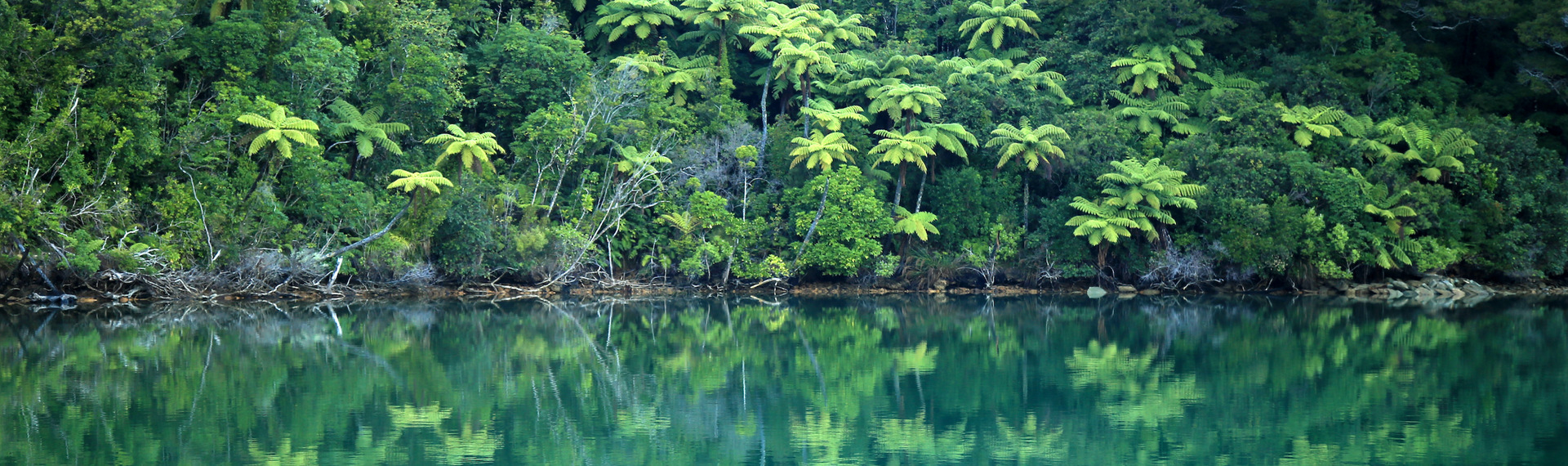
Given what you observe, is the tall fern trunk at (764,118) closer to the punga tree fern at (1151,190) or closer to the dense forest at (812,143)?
the dense forest at (812,143)

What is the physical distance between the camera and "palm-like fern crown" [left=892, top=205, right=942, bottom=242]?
25531 millimetres

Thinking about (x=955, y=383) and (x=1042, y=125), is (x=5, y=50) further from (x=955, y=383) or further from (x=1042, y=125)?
(x=1042, y=125)

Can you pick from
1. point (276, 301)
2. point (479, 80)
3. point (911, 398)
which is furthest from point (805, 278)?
point (911, 398)

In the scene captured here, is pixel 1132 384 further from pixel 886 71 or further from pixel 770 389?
pixel 886 71

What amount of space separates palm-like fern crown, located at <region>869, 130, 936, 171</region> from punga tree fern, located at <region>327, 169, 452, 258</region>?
9.15 m

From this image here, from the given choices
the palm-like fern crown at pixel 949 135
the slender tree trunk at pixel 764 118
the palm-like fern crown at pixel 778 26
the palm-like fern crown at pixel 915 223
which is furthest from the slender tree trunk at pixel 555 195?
the palm-like fern crown at pixel 949 135

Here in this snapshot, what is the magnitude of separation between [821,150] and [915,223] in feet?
8.84

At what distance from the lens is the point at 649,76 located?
26656 mm

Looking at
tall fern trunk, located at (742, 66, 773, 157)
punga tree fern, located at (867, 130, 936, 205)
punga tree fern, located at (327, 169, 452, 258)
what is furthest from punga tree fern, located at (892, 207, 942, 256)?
punga tree fern, located at (327, 169, 452, 258)

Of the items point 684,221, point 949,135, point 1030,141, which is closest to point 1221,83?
point 1030,141

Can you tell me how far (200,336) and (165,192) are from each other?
261 inches

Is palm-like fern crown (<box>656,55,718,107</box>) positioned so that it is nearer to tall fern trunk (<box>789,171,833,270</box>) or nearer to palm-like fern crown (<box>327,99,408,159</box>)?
tall fern trunk (<box>789,171,833,270</box>)

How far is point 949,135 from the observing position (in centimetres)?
2588

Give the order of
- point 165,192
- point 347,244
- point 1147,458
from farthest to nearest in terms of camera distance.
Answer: point 347,244 → point 165,192 → point 1147,458
